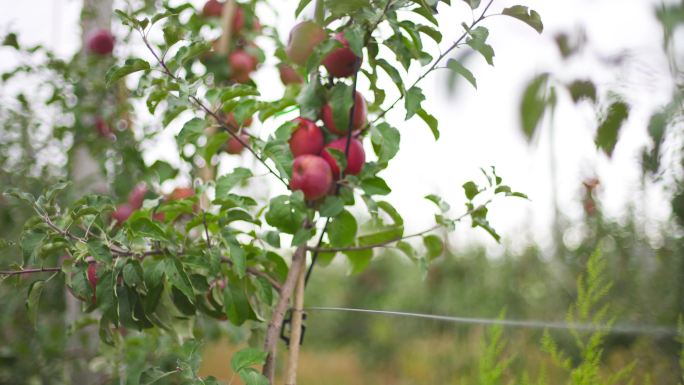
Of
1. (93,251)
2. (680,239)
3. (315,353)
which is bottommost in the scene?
(315,353)

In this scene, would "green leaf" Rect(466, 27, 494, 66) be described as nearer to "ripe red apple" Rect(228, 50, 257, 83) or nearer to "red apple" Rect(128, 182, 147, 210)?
"ripe red apple" Rect(228, 50, 257, 83)

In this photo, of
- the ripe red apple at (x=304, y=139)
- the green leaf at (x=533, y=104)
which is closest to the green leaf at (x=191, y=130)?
the ripe red apple at (x=304, y=139)

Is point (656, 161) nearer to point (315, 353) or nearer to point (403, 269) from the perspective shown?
point (315, 353)

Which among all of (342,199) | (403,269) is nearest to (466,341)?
(342,199)

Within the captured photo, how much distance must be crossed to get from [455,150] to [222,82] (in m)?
0.89

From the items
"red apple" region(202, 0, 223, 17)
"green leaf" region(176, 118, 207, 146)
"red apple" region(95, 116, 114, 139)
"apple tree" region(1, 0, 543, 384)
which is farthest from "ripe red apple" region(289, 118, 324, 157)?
"red apple" region(95, 116, 114, 139)

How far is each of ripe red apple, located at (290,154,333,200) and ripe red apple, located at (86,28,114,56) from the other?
0.97 metres

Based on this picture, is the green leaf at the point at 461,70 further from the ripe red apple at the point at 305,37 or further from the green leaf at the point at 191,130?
the green leaf at the point at 191,130

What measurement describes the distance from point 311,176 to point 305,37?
183 mm

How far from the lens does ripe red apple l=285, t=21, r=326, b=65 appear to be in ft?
2.43

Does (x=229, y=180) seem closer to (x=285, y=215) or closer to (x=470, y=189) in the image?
(x=285, y=215)

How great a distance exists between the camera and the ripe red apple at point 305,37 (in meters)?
0.74

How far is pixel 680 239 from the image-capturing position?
0.99 m

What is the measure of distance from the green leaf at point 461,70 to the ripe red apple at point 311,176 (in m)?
0.18
